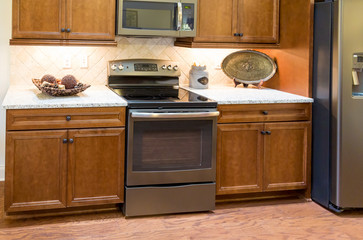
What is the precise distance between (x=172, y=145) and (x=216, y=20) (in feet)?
3.65

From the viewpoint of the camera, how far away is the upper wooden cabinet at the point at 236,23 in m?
3.53

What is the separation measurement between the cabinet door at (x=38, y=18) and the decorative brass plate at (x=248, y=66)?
1.38m

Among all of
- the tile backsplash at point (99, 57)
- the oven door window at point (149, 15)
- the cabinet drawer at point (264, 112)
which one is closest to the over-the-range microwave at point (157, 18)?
the oven door window at point (149, 15)

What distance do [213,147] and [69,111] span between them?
1.01 meters

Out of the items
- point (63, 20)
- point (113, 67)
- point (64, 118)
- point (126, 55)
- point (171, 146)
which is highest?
point (63, 20)

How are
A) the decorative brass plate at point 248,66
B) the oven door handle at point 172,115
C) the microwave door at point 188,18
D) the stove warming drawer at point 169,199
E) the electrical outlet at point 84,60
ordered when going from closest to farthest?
1. the oven door handle at point 172,115
2. the stove warming drawer at point 169,199
3. the microwave door at point 188,18
4. the electrical outlet at point 84,60
5. the decorative brass plate at point 248,66

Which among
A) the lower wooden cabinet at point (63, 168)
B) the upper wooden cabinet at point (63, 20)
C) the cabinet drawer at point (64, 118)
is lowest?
the lower wooden cabinet at point (63, 168)

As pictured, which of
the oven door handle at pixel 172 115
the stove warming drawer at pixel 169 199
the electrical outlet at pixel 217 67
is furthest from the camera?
the electrical outlet at pixel 217 67

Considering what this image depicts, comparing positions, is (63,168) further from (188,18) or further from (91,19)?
(188,18)

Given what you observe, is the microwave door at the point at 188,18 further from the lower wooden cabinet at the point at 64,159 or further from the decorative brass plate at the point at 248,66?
the lower wooden cabinet at the point at 64,159

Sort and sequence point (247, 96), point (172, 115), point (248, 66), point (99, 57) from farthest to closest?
1. point (248, 66)
2. point (99, 57)
3. point (247, 96)
4. point (172, 115)

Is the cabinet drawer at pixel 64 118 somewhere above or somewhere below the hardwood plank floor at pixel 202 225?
above

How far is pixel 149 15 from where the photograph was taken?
11.1 feet

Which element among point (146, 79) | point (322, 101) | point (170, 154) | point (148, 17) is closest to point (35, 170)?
point (170, 154)
